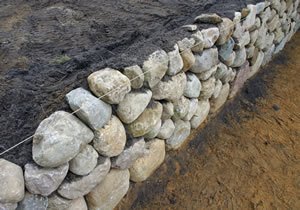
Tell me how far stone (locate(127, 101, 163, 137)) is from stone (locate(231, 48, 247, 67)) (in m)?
1.27

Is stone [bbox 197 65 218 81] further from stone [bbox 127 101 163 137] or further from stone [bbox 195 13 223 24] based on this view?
stone [bbox 127 101 163 137]

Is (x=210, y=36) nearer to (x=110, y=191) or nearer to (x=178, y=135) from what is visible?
(x=178, y=135)

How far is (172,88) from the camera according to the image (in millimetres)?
2066

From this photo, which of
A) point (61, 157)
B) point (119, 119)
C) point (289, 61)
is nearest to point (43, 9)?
point (119, 119)

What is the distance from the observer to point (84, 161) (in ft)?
5.00

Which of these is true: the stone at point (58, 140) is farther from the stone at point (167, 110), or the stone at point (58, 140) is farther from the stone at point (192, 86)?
the stone at point (192, 86)

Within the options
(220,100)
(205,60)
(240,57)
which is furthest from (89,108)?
(240,57)

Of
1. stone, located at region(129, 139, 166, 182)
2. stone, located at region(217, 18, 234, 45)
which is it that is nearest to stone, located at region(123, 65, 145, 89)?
stone, located at region(129, 139, 166, 182)

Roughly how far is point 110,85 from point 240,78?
2019 millimetres

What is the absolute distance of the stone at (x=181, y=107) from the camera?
223cm

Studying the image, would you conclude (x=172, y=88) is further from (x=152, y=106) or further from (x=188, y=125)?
(x=188, y=125)

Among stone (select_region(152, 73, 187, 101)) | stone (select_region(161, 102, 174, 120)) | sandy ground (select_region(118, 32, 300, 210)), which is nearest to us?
stone (select_region(152, 73, 187, 101))

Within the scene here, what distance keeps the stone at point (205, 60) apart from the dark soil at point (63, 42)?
230mm

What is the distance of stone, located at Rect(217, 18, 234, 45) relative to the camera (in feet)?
8.05
